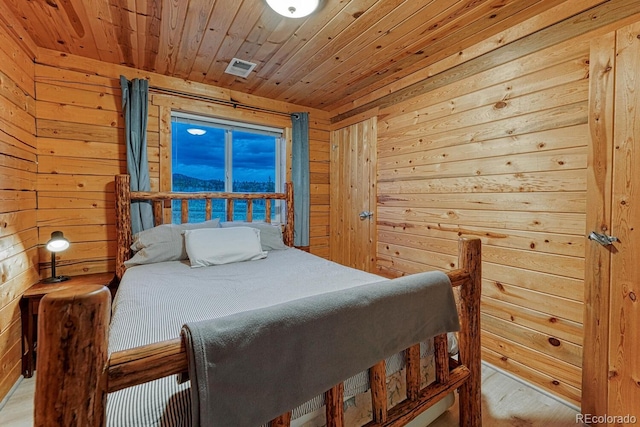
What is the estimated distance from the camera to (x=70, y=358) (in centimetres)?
53

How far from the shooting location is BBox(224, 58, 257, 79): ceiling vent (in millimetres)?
2336

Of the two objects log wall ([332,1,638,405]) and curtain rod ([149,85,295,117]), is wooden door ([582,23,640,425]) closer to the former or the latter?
log wall ([332,1,638,405])

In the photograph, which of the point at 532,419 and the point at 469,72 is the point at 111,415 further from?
the point at 469,72

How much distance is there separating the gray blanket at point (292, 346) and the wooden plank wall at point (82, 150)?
7.49ft

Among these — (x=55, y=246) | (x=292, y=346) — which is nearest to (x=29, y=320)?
(x=55, y=246)

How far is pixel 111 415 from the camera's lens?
0.66m

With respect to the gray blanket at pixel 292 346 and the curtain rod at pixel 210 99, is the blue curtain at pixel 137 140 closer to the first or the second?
the curtain rod at pixel 210 99

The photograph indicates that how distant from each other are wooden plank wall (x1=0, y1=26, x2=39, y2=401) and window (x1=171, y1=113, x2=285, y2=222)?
0.96m

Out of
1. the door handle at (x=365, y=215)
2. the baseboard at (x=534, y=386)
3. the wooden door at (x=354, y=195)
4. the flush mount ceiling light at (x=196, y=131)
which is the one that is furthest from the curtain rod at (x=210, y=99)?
the baseboard at (x=534, y=386)

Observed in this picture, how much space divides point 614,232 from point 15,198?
134 inches

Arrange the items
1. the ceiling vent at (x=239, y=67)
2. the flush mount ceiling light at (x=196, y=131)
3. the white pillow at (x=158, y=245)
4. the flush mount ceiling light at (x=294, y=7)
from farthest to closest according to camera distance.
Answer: the flush mount ceiling light at (x=196, y=131)
the ceiling vent at (x=239, y=67)
the white pillow at (x=158, y=245)
the flush mount ceiling light at (x=294, y=7)

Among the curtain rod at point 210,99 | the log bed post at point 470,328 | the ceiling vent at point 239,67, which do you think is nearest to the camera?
the log bed post at point 470,328

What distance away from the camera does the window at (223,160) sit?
2.85 meters

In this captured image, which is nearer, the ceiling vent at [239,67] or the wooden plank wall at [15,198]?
the wooden plank wall at [15,198]
